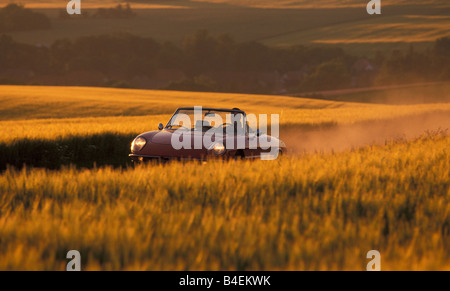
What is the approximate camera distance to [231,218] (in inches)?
223

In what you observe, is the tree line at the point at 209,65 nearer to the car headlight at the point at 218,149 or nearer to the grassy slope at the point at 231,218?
the car headlight at the point at 218,149

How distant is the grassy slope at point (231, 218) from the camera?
4.54 meters

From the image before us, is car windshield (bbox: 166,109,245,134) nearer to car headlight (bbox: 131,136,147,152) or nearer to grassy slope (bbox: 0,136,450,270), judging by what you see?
car headlight (bbox: 131,136,147,152)

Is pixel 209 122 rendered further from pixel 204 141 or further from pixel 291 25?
pixel 291 25

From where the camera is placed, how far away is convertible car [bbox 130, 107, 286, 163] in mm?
11546

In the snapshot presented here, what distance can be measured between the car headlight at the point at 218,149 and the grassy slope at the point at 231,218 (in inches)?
81.2

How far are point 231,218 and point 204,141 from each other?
19.7ft

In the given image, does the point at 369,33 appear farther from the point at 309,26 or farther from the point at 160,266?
the point at 160,266

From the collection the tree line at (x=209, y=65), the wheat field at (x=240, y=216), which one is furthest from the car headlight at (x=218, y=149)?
the tree line at (x=209, y=65)

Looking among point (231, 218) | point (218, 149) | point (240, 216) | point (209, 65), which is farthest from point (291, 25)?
point (231, 218)

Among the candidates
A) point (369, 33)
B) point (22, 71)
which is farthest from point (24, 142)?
point (369, 33)

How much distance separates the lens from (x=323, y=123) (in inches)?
1020

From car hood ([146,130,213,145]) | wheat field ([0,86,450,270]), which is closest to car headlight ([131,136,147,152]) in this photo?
car hood ([146,130,213,145])

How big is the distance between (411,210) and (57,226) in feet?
11.5
